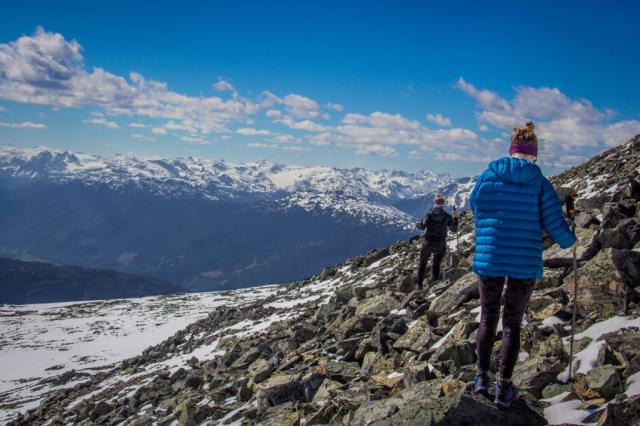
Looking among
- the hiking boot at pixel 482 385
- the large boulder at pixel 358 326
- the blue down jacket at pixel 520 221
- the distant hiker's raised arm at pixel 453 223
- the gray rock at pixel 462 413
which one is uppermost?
the blue down jacket at pixel 520 221

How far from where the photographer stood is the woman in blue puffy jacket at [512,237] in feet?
21.2

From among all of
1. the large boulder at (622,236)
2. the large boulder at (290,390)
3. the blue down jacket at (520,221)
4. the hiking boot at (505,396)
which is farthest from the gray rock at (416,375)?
the large boulder at (622,236)

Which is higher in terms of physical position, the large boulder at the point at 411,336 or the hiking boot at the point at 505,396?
the hiking boot at the point at 505,396

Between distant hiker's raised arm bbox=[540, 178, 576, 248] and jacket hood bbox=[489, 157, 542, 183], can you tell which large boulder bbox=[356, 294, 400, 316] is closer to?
distant hiker's raised arm bbox=[540, 178, 576, 248]

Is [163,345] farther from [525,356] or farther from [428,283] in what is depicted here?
[525,356]

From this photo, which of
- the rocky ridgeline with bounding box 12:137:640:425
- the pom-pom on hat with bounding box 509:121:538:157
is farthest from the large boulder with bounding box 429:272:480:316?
the pom-pom on hat with bounding box 509:121:538:157

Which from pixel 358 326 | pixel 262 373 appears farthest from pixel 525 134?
pixel 262 373

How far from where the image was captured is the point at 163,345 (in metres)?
32.7

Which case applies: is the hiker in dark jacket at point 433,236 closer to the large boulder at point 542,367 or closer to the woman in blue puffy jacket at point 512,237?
the large boulder at point 542,367

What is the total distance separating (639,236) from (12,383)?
41.8 meters

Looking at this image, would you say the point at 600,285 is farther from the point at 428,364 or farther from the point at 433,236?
the point at 433,236

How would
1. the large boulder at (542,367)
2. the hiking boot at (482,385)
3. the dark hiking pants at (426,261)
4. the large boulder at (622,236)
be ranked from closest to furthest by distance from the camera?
the hiking boot at (482,385), the large boulder at (542,367), the large boulder at (622,236), the dark hiking pants at (426,261)

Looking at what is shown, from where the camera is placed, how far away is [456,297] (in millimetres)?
13320

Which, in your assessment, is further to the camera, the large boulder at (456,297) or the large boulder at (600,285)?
the large boulder at (456,297)
